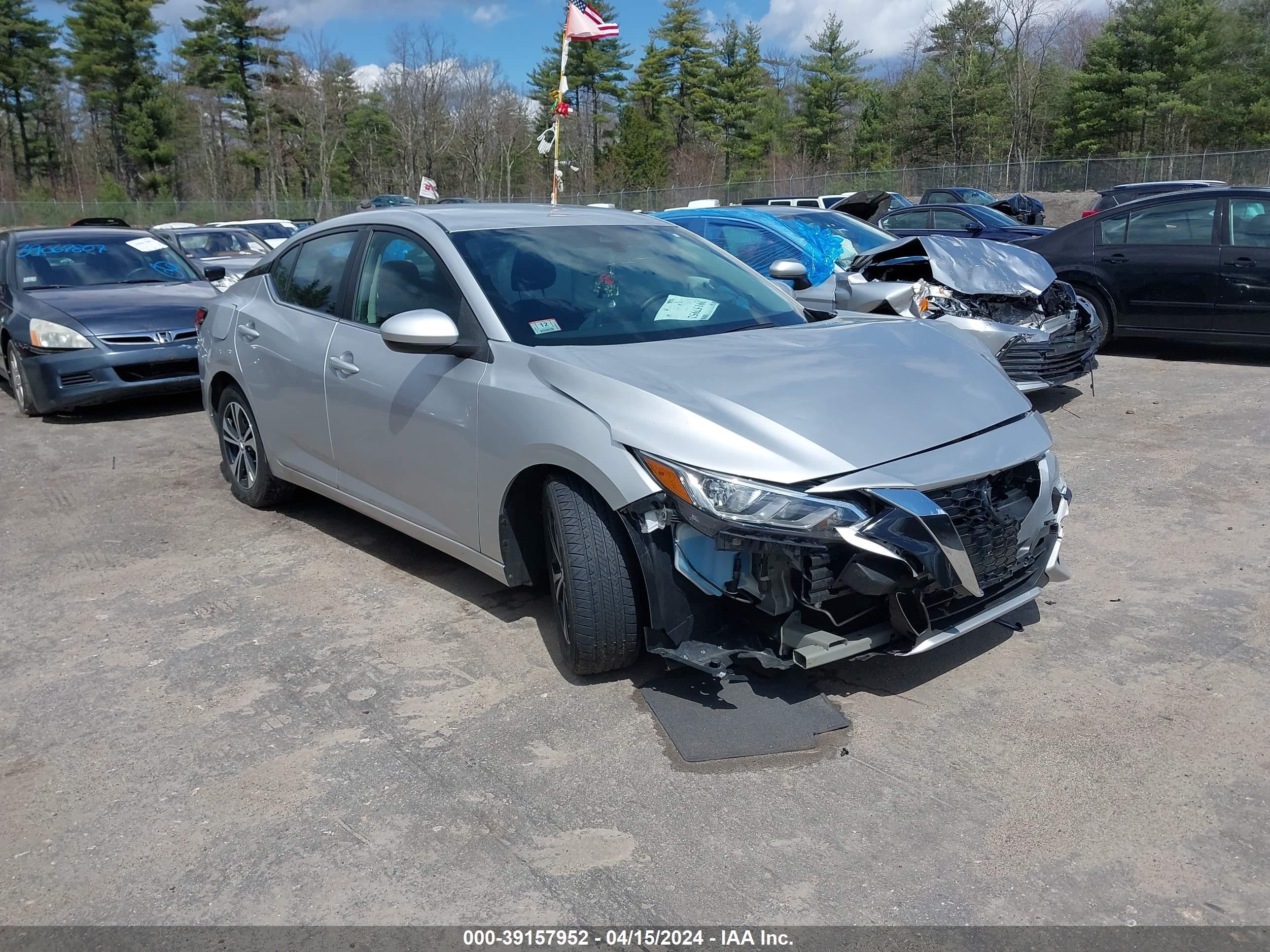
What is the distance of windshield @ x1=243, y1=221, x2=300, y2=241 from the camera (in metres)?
18.2

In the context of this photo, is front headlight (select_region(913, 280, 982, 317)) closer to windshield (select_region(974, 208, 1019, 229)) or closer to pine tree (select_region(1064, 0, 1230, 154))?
windshield (select_region(974, 208, 1019, 229))

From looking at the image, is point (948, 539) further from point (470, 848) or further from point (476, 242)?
point (476, 242)

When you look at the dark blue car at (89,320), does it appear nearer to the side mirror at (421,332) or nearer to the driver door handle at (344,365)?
the driver door handle at (344,365)

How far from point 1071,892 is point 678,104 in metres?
61.6

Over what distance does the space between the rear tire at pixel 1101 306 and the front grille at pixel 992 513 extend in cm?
694

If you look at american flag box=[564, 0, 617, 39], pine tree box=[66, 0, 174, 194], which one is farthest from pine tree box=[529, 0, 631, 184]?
american flag box=[564, 0, 617, 39]

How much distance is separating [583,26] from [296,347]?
1494 cm

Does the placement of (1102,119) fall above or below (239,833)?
above

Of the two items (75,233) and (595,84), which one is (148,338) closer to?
(75,233)

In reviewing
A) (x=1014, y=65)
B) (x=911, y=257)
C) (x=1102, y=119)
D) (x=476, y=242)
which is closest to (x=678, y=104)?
(x=1014, y=65)

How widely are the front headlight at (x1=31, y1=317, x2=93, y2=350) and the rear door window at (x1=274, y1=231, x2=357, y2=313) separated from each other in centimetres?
358

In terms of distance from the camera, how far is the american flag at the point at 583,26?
59.1ft

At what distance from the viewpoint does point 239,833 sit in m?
2.92

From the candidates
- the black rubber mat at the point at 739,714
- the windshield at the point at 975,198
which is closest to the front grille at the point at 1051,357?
the black rubber mat at the point at 739,714
